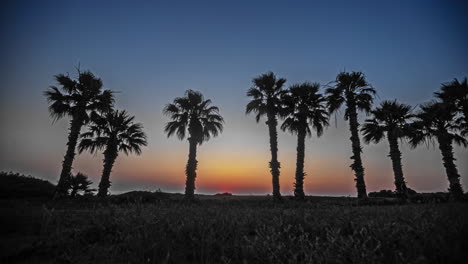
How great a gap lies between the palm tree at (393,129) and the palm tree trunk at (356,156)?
4218mm

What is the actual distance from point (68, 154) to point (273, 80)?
22435 mm

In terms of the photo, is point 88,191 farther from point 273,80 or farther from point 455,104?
point 455,104

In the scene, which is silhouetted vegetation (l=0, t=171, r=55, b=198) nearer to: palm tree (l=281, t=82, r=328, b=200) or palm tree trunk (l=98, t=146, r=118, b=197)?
palm tree trunk (l=98, t=146, r=118, b=197)

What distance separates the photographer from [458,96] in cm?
2248

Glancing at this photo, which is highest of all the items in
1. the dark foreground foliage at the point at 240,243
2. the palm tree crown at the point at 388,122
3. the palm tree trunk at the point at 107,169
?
the palm tree crown at the point at 388,122

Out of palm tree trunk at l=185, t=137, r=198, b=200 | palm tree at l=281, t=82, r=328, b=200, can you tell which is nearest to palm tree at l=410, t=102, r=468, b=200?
palm tree at l=281, t=82, r=328, b=200

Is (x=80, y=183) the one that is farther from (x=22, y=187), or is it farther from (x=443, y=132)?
(x=443, y=132)

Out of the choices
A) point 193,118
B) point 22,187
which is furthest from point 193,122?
point 22,187

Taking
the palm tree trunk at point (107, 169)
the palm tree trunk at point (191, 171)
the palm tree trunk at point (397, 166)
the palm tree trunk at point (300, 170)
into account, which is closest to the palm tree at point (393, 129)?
the palm tree trunk at point (397, 166)

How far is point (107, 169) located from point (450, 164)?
113ft

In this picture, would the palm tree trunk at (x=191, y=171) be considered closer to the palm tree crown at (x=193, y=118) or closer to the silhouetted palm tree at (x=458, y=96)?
the palm tree crown at (x=193, y=118)

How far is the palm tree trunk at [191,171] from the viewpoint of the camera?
82.0ft

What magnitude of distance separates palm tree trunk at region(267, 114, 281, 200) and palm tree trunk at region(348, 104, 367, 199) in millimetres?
7335

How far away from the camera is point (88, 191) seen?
95.6 feet
